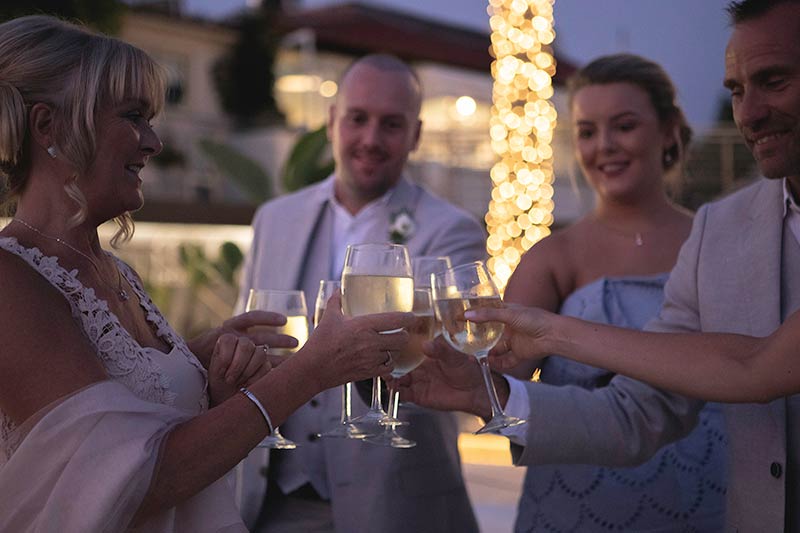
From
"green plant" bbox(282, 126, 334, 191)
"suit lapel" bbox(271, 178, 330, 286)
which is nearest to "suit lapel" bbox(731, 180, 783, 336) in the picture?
"suit lapel" bbox(271, 178, 330, 286)

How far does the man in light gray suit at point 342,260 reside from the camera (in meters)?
→ 3.25

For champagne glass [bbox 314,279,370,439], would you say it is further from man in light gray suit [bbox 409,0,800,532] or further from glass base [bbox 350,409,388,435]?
man in light gray suit [bbox 409,0,800,532]

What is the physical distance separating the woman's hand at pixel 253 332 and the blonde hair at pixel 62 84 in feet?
1.84

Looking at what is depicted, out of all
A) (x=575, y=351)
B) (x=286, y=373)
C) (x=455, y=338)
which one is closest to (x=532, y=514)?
(x=575, y=351)

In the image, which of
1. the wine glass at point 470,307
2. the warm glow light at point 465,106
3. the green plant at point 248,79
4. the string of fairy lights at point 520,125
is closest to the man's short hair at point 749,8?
the wine glass at point 470,307

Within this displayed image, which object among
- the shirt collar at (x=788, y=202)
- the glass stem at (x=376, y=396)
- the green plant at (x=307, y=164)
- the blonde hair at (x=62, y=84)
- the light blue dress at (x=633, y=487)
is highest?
the green plant at (x=307, y=164)

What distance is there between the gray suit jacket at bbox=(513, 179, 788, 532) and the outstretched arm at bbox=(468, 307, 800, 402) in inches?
7.0

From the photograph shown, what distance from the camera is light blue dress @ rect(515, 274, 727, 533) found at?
311 centimetres

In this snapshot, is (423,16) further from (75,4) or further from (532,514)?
(532,514)

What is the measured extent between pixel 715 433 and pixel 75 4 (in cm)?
1378

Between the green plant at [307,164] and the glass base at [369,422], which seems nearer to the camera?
the glass base at [369,422]

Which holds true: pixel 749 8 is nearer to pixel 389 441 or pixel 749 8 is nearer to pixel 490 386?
pixel 490 386

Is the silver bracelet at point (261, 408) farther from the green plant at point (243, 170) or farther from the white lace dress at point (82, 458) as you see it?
the green plant at point (243, 170)

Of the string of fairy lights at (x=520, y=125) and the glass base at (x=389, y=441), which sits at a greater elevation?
the string of fairy lights at (x=520, y=125)
